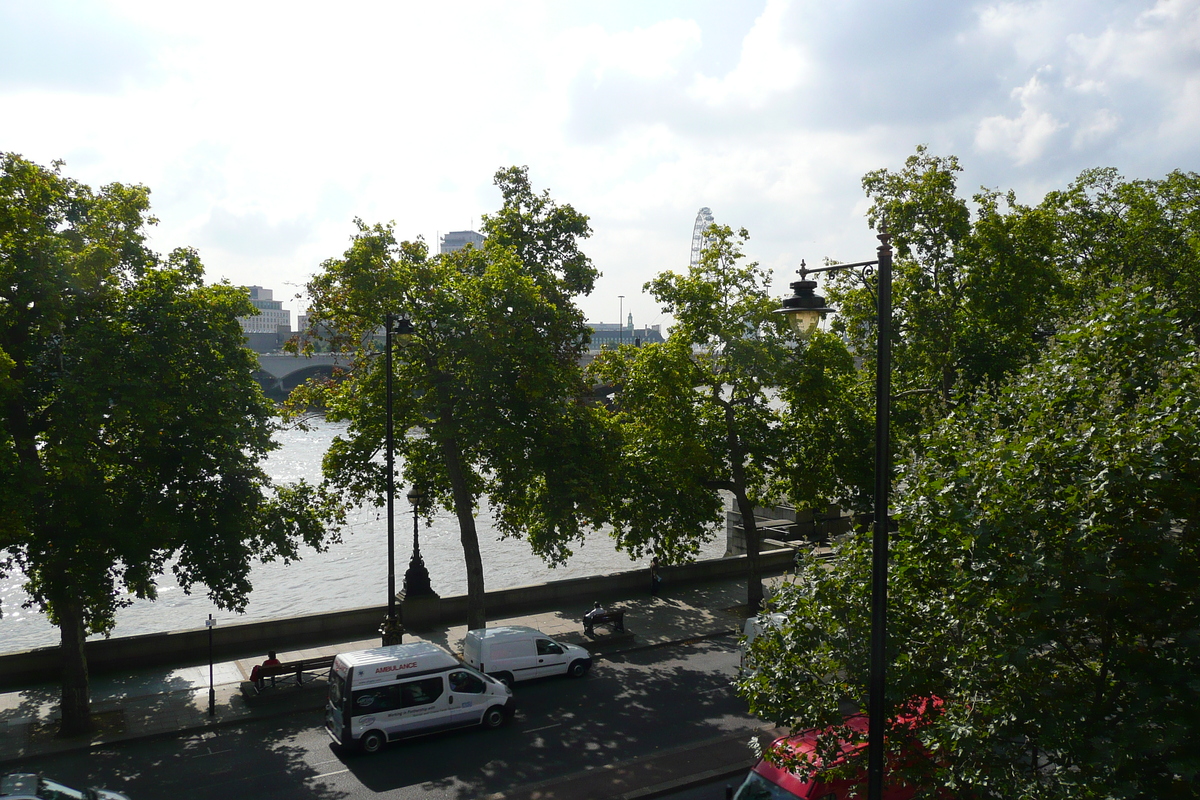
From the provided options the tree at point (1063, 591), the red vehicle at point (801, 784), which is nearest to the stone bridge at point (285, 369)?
the red vehicle at point (801, 784)

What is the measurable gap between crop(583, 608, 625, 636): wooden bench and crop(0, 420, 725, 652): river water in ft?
37.4

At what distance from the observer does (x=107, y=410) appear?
16.6 metres

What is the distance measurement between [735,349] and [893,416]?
5809 millimetres

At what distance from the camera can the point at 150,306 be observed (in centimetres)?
1739

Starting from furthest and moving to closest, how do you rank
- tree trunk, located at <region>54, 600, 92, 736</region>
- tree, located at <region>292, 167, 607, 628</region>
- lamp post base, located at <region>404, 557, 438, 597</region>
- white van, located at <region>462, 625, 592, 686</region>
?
lamp post base, located at <region>404, 557, 438, 597</region> < tree, located at <region>292, 167, 607, 628</region> < white van, located at <region>462, 625, 592, 686</region> < tree trunk, located at <region>54, 600, 92, 736</region>

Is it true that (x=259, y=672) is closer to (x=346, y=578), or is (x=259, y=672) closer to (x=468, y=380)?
(x=468, y=380)

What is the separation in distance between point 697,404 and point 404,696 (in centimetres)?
1381

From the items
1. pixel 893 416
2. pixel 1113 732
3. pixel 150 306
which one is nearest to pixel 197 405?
pixel 150 306

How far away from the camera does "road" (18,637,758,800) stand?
47.6ft

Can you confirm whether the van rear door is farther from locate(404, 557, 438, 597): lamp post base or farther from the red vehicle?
the red vehicle

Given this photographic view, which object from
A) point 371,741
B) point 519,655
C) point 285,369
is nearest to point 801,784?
point 371,741

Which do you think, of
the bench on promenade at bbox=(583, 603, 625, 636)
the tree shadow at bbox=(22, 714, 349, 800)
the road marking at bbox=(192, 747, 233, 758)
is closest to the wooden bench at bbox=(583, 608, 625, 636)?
the bench on promenade at bbox=(583, 603, 625, 636)

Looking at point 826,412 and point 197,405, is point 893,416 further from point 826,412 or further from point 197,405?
point 197,405

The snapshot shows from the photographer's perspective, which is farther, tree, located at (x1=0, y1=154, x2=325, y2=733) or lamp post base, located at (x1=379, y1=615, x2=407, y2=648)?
lamp post base, located at (x1=379, y1=615, x2=407, y2=648)
